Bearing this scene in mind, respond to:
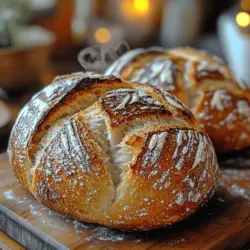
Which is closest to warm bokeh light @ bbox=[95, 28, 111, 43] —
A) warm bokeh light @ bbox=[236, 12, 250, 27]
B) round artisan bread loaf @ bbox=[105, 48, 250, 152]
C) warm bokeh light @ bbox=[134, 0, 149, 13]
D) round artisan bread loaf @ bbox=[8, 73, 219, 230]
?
warm bokeh light @ bbox=[134, 0, 149, 13]

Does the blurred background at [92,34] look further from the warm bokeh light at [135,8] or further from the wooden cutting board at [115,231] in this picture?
the wooden cutting board at [115,231]

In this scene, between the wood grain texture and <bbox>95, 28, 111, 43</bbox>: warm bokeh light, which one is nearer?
the wood grain texture

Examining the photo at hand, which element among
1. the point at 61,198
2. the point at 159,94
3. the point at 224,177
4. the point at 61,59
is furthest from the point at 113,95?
the point at 61,59

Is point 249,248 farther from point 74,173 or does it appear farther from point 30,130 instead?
point 30,130

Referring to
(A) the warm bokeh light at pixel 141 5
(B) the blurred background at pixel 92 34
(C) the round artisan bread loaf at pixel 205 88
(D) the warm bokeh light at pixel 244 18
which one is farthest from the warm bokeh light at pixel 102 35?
(C) the round artisan bread loaf at pixel 205 88

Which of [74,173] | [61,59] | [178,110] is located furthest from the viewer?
[61,59]

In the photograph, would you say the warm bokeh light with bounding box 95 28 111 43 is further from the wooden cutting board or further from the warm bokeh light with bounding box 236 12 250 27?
the wooden cutting board

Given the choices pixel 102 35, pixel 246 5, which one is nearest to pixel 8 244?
pixel 246 5
